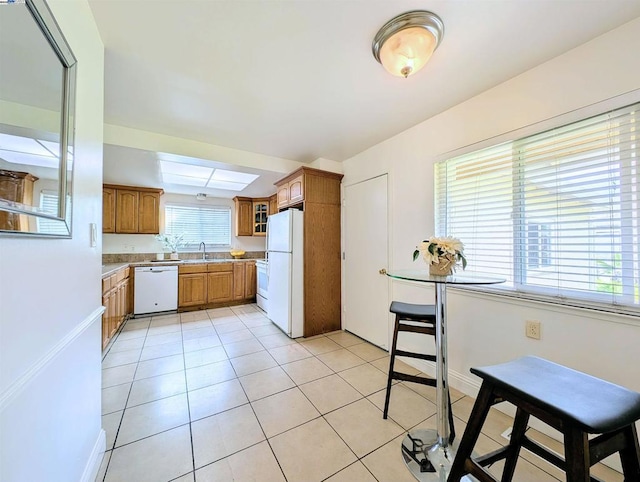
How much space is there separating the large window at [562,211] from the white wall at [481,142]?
129mm

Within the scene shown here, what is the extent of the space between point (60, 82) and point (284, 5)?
104 cm

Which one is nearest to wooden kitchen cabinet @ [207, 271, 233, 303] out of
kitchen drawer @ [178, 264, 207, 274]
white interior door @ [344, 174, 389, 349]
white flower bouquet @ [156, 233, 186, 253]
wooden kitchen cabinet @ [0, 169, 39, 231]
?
kitchen drawer @ [178, 264, 207, 274]

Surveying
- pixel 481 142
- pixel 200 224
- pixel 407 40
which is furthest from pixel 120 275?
pixel 481 142

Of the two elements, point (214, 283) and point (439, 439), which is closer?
point (439, 439)

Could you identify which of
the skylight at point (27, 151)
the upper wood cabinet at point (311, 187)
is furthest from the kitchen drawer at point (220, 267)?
the skylight at point (27, 151)

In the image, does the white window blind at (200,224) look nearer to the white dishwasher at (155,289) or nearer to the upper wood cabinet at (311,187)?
the white dishwasher at (155,289)

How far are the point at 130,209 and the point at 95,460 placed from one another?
3.90 meters

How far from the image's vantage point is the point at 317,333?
319 centimetres

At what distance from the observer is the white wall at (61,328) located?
0.64 meters

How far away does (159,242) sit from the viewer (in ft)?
15.0

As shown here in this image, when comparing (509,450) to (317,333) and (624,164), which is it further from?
(317,333)

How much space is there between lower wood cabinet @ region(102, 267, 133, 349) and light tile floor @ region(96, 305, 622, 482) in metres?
0.28

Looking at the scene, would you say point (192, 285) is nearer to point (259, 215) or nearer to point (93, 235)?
point (259, 215)

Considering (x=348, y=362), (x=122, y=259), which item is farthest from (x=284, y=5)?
(x=122, y=259)
